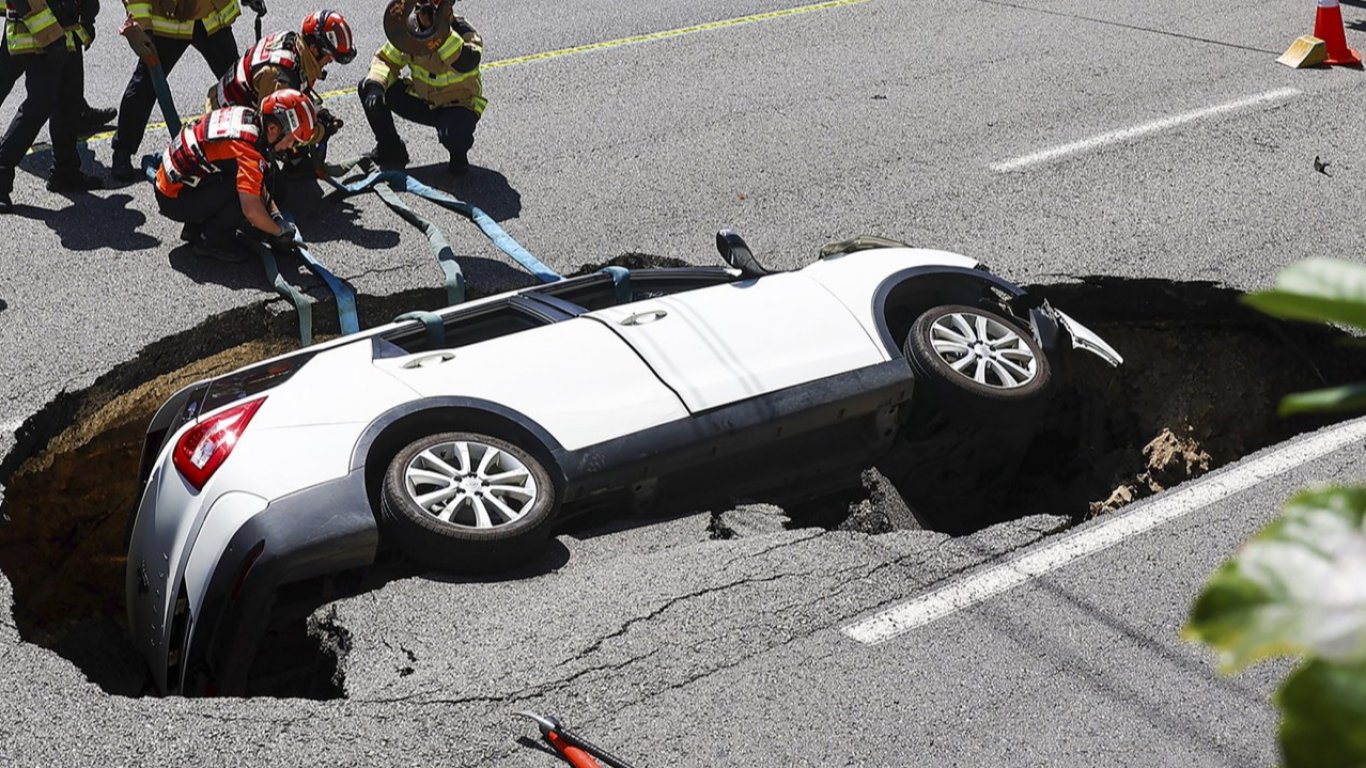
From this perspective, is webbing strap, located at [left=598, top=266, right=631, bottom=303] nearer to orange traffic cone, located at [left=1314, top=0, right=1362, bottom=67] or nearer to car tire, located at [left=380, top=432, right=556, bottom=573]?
car tire, located at [left=380, top=432, right=556, bottom=573]

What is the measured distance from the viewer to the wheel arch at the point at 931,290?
22.0 ft

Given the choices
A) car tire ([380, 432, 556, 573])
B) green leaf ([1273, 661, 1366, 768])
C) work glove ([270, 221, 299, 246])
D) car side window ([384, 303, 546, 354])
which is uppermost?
green leaf ([1273, 661, 1366, 768])

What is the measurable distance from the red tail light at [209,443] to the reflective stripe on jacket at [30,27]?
4.56m

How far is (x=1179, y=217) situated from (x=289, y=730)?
665cm

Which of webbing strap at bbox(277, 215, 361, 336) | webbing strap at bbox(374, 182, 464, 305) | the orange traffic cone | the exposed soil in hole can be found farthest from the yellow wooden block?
webbing strap at bbox(277, 215, 361, 336)

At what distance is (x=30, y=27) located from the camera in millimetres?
8797

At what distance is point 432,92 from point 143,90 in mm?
1836

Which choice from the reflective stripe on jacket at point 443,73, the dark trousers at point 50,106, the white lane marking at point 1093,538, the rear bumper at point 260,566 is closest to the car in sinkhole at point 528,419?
the rear bumper at point 260,566

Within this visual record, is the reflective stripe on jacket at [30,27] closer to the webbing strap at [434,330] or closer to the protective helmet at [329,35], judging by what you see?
the protective helmet at [329,35]

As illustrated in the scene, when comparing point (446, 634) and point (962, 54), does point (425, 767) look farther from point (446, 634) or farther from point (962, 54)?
point (962, 54)

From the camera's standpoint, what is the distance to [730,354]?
19.4ft

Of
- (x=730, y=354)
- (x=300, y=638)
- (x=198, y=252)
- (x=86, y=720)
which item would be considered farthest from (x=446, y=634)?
(x=198, y=252)

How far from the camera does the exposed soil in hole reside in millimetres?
6293

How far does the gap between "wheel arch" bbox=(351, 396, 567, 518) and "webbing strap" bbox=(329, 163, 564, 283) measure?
2.07 m
